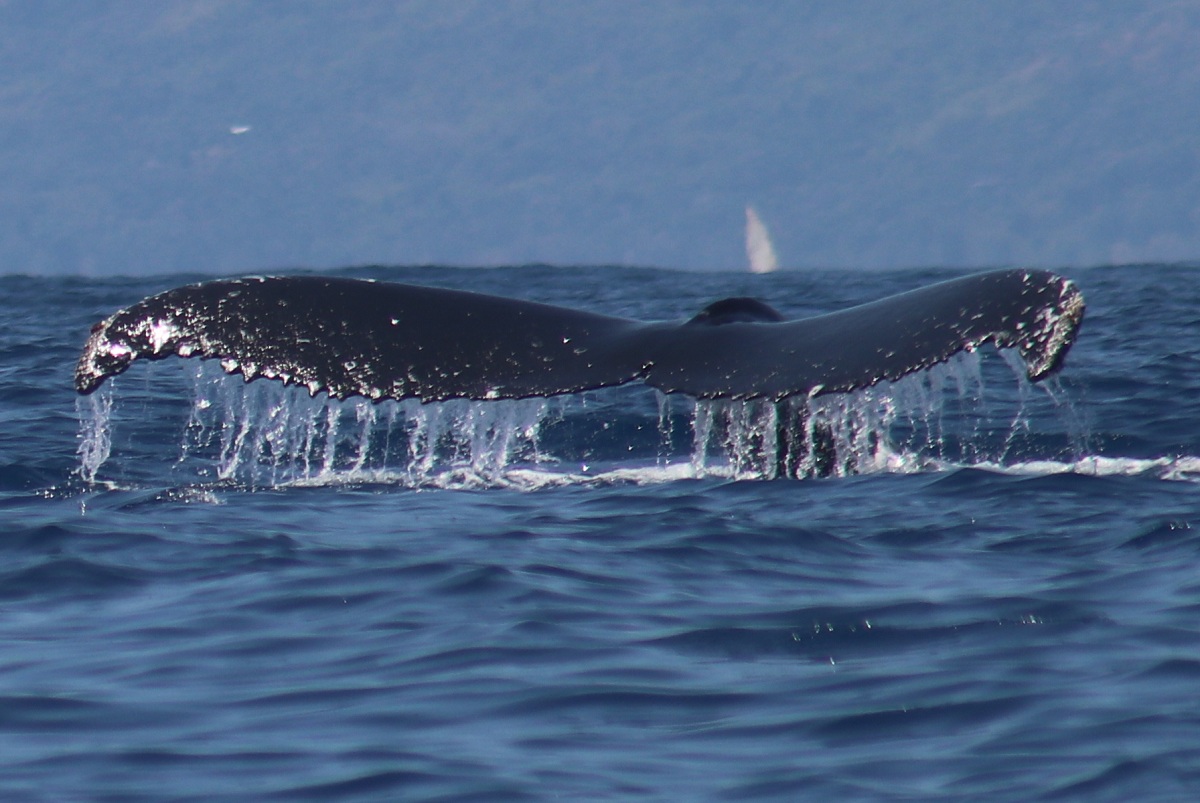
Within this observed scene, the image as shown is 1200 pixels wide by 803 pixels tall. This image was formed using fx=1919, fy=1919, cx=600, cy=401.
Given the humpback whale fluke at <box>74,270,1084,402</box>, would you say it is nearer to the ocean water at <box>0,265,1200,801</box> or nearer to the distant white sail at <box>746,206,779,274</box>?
the ocean water at <box>0,265,1200,801</box>

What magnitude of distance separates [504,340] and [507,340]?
0.01 metres

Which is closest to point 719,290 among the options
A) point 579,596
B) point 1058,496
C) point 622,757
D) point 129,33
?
point 1058,496

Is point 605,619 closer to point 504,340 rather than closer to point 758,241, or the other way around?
point 504,340

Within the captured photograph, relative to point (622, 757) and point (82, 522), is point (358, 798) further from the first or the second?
point (82, 522)

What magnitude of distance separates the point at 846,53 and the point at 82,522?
5782 centimetres

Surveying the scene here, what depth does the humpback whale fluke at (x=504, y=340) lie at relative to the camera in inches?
233

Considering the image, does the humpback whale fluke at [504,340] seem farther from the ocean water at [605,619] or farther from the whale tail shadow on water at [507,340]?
the ocean water at [605,619]

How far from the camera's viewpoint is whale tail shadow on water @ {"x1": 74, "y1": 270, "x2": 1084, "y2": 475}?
590cm

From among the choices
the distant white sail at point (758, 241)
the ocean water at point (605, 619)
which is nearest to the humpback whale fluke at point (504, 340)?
the ocean water at point (605, 619)

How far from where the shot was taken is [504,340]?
6.65 m

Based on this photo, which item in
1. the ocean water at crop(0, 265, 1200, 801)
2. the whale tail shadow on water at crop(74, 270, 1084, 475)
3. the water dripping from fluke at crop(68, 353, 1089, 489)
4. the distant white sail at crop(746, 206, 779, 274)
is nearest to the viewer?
the ocean water at crop(0, 265, 1200, 801)

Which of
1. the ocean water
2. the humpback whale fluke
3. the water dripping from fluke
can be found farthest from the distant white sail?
the humpback whale fluke

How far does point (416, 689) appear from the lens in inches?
220

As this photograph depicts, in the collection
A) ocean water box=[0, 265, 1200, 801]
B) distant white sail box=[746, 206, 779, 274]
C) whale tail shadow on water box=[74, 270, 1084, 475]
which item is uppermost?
distant white sail box=[746, 206, 779, 274]
